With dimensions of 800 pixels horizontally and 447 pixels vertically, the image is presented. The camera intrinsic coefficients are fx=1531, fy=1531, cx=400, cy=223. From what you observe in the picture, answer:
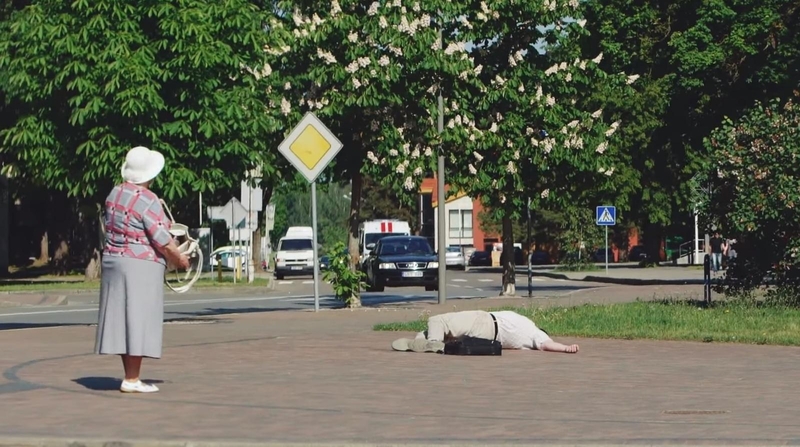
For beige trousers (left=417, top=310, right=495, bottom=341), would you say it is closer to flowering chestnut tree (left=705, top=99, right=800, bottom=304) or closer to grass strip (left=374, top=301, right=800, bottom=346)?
grass strip (left=374, top=301, right=800, bottom=346)

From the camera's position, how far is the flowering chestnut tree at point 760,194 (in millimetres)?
21156

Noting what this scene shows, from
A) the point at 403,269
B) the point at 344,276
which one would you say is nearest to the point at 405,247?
the point at 403,269

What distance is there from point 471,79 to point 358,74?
11.3 feet

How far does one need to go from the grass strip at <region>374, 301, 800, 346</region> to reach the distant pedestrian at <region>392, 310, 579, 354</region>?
2.09 meters

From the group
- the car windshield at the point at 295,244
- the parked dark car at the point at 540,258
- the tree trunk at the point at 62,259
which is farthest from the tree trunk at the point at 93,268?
the parked dark car at the point at 540,258

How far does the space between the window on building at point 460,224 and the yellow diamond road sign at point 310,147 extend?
Result: 359 feet

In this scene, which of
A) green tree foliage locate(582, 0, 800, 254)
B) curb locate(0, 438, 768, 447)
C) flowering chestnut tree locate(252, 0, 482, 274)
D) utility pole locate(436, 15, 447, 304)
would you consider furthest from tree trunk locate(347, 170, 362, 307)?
curb locate(0, 438, 768, 447)

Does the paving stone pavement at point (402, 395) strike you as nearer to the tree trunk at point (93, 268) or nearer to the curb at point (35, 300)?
the curb at point (35, 300)

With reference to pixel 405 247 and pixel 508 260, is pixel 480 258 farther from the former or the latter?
pixel 508 260

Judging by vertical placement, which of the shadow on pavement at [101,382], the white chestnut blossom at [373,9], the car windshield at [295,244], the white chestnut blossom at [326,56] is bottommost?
the shadow on pavement at [101,382]

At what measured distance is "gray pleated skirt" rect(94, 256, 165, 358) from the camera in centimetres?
1095

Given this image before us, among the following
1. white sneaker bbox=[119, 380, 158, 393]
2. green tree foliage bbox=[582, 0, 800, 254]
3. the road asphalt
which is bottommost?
white sneaker bbox=[119, 380, 158, 393]

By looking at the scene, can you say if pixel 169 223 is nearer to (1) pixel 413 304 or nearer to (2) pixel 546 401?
(2) pixel 546 401

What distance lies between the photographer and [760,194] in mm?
21344
